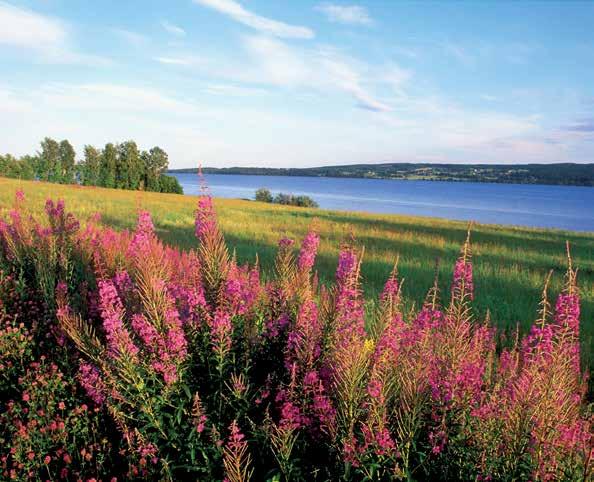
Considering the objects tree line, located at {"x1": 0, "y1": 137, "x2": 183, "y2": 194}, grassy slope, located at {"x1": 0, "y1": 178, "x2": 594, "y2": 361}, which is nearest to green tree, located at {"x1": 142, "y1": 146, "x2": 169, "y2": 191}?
tree line, located at {"x1": 0, "y1": 137, "x2": 183, "y2": 194}

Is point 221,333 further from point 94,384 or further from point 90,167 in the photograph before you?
point 90,167

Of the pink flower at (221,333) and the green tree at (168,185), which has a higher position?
the green tree at (168,185)

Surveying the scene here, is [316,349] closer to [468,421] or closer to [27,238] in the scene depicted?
[468,421]

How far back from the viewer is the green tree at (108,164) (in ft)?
359

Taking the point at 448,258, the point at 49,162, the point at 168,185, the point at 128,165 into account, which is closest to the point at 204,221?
the point at 448,258

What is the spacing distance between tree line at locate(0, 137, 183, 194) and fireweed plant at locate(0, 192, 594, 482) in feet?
356

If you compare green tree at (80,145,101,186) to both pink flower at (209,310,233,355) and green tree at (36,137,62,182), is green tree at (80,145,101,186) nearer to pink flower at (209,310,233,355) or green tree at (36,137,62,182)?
green tree at (36,137,62,182)

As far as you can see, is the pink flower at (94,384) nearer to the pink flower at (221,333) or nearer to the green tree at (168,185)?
the pink flower at (221,333)

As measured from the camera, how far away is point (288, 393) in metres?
2.59

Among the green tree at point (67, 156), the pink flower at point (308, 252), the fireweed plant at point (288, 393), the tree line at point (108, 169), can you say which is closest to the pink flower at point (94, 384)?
the fireweed plant at point (288, 393)

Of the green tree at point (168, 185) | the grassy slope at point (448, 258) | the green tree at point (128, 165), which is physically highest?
the green tree at point (128, 165)

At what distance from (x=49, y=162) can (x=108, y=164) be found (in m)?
19.5

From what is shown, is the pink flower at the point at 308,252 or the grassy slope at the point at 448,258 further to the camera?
the grassy slope at the point at 448,258

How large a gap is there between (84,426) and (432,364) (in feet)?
8.85
